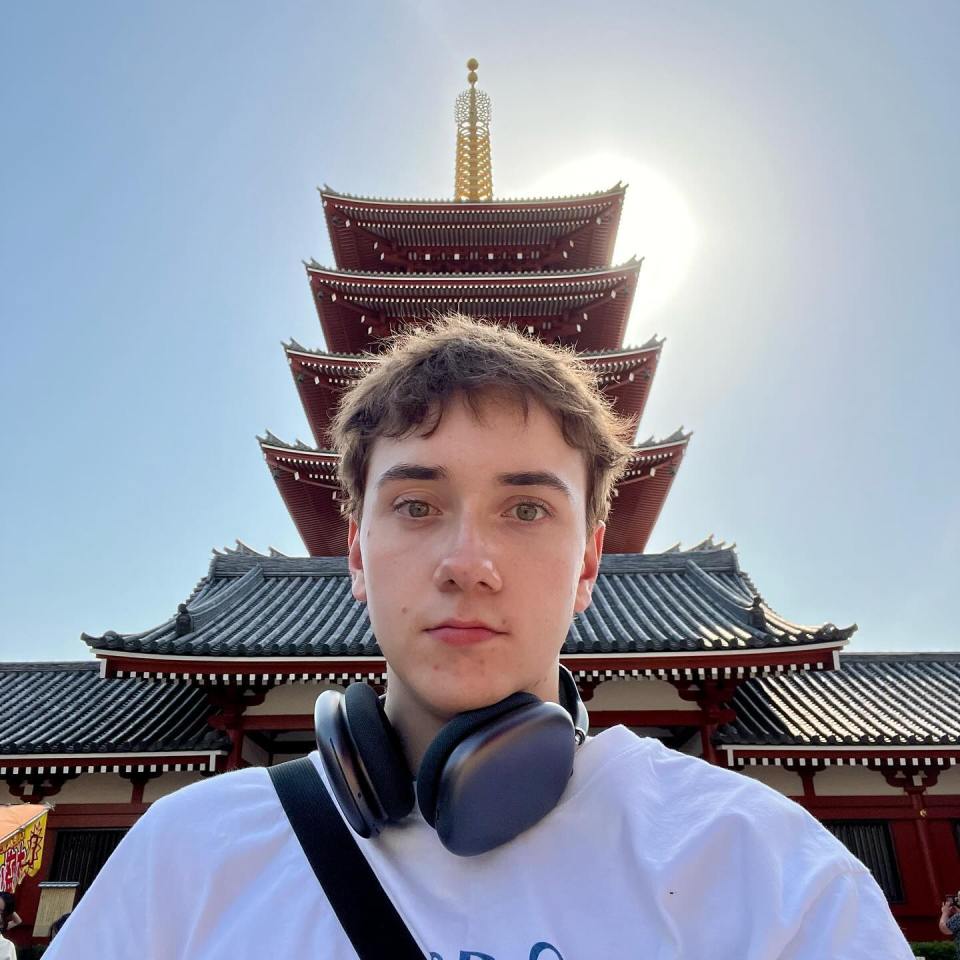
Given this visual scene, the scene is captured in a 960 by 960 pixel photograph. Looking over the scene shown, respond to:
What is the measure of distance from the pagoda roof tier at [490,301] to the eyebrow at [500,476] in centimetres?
1027

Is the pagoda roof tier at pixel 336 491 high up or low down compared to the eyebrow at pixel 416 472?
up

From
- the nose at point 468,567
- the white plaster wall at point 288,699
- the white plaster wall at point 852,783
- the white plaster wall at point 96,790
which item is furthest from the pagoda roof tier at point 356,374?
the nose at point 468,567

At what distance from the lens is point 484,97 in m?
16.8

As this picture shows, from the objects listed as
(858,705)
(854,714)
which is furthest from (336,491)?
(858,705)

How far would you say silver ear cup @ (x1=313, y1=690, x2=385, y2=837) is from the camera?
1037 millimetres

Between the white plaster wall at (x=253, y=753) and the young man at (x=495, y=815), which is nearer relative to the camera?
the young man at (x=495, y=815)

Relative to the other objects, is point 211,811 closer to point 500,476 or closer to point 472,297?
point 500,476

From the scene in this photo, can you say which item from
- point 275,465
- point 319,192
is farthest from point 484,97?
point 275,465

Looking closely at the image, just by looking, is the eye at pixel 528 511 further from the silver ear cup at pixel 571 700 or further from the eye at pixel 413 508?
the silver ear cup at pixel 571 700

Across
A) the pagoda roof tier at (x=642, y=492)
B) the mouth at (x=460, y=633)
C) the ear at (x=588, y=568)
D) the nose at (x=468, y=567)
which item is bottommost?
the mouth at (x=460, y=633)

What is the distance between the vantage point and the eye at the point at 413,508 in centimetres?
121

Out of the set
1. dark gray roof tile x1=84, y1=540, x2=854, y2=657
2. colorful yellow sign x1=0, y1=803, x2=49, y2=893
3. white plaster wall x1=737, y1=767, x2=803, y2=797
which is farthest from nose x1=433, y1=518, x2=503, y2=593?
white plaster wall x1=737, y1=767, x2=803, y2=797

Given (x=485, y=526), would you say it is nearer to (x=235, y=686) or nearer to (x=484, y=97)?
(x=235, y=686)

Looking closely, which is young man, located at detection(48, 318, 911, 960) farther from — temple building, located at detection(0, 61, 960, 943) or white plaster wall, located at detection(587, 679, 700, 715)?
white plaster wall, located at detection(587, 679, 700, 715)
